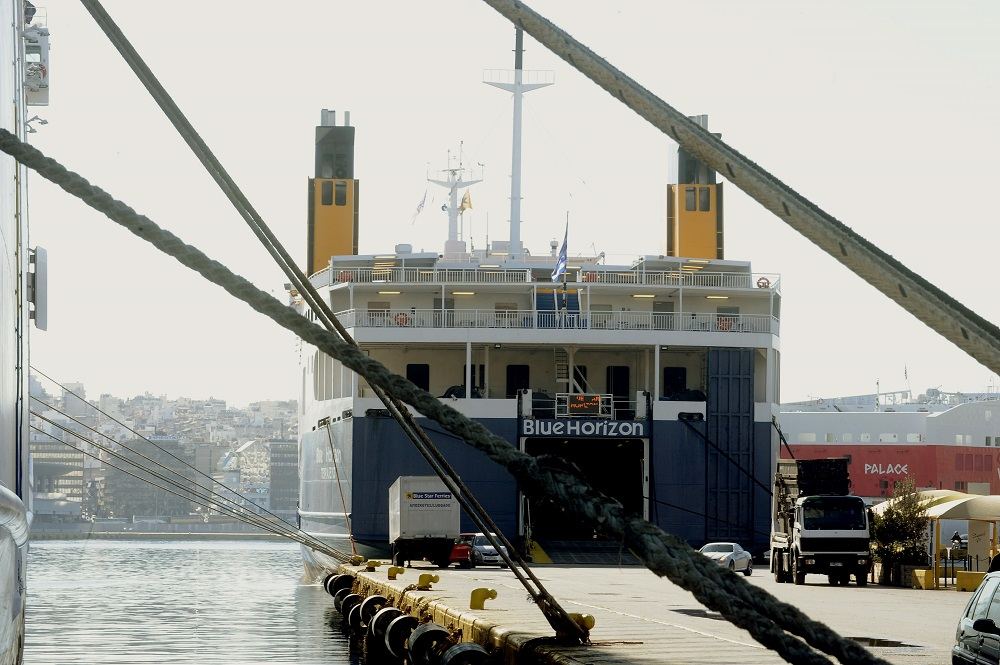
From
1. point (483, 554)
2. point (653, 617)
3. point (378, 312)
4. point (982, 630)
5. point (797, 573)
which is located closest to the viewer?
point (982, 630)

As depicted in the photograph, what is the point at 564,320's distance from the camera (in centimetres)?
3716

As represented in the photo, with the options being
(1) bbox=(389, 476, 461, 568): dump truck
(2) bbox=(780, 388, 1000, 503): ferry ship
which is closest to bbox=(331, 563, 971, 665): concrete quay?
(1) bbox=(389, 476, 461, 568): dump truck

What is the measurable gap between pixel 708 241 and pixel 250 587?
18.7 m

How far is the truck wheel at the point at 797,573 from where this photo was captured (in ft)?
93.1

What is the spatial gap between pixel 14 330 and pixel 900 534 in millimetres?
23227

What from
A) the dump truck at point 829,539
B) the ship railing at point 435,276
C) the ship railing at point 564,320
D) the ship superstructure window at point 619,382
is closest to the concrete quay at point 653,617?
the dump truck at point 829,539

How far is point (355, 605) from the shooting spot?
75.7ft

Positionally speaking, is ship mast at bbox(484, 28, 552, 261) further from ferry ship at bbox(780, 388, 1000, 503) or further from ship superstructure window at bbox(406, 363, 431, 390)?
ferry ship at bbox(780, 388, 1000, 503)

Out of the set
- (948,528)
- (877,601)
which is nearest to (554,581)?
(877,601)

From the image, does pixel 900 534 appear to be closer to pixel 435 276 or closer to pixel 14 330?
pixel 435 276

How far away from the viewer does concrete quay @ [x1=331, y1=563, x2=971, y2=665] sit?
10828mm

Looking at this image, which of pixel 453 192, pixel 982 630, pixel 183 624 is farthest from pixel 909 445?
pixel 982 630

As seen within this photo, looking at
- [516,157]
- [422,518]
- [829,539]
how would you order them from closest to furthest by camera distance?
[829,539]
[422,518]
[516,157]

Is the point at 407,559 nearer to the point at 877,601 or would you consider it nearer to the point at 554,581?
the point at 554,581
